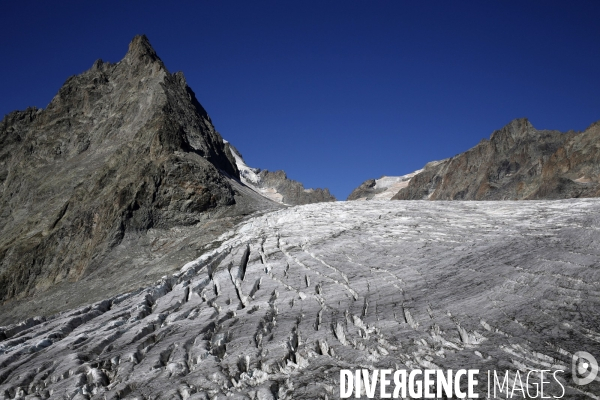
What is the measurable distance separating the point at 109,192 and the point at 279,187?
322 feet

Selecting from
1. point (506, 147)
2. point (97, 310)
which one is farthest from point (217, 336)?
point (506, 147)

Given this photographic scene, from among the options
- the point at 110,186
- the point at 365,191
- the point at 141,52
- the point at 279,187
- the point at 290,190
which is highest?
the point at 365,191

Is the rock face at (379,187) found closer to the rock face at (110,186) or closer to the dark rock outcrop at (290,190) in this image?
the dark rock outcrop at (290,190)

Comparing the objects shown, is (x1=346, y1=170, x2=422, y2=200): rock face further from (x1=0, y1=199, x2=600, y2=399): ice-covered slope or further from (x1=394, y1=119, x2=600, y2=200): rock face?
(x1=0, y1=199, x2=600, y2=399): ice-covered slope

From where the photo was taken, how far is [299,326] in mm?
12156

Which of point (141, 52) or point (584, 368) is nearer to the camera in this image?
point (584, 368)

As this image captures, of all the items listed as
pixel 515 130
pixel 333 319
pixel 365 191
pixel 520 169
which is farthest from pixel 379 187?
pixel 333 319

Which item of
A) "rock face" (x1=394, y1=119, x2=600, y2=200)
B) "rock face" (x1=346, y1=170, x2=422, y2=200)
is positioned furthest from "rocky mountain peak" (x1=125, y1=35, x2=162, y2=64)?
A: "rock face" (x1=346, y1=170, x2=422, y2=200)

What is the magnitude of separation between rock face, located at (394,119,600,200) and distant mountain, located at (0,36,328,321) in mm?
48059

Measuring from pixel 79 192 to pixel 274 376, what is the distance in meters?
36.7

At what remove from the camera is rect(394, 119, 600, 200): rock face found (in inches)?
2576

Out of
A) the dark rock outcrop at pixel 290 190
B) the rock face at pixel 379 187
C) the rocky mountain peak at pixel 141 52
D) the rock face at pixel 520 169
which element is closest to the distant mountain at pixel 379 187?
the rock face at pixel 379 187

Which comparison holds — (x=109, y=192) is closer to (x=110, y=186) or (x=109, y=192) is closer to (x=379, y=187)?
(x=110, y=186)

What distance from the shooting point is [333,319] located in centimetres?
1234
